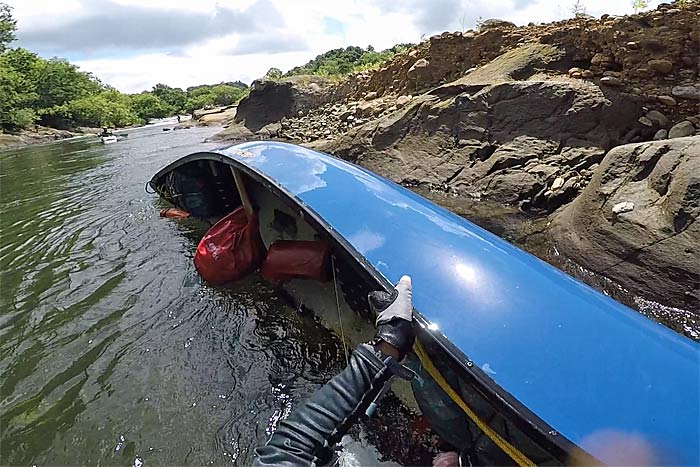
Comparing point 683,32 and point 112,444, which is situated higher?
point 683,32

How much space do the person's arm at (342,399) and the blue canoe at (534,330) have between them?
6.7 inches

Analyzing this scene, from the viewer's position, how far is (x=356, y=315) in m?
3.11

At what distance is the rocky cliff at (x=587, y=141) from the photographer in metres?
3.44

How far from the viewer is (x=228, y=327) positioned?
337 cm

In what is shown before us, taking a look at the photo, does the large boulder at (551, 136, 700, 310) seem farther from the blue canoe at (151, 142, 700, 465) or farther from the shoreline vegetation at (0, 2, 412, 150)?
the shoreline vegetation at (0, 2, 412, 150)

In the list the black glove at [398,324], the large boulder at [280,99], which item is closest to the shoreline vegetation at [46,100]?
the large boulder at [280,99]

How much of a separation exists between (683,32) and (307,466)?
21.4 feet

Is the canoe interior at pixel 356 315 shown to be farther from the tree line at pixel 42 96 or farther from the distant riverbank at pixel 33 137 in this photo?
the tree line at pixel 42 96

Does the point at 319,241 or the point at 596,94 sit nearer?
the point at 319,241

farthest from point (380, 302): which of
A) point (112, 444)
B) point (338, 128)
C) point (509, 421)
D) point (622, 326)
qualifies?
point (338, 128)

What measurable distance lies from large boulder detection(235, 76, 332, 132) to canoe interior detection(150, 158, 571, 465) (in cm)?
1215

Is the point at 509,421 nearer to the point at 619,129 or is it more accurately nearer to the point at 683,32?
the point at 619,129

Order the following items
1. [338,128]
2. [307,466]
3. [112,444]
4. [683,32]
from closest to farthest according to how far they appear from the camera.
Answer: [307,466], [112,444], [683,32], [338,128]

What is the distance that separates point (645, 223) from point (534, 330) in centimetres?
215
